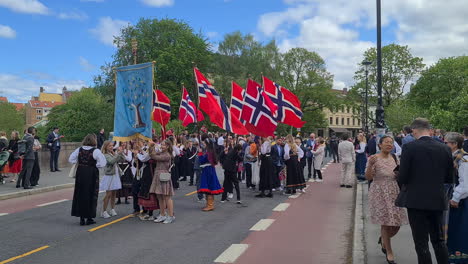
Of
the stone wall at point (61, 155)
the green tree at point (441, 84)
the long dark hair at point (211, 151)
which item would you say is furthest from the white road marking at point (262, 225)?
the green tree at point (441, 84)

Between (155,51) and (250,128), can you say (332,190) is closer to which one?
(250,128)

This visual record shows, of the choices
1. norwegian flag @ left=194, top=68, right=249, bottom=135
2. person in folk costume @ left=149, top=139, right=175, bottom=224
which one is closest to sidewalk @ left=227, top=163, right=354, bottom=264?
person in folk costume @ left=149, top=139, right=175, bottom=224

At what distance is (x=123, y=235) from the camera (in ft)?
24.0

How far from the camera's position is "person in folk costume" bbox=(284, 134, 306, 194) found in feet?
41.8

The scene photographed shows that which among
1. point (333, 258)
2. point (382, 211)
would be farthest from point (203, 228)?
point (382, 211)

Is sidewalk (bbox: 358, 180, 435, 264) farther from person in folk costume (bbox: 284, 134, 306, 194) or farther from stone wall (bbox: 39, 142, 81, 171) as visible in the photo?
stone wall (bbox: 39, 142, 81, 171)

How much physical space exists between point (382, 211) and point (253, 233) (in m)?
2.82

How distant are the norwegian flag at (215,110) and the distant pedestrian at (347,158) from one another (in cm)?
463

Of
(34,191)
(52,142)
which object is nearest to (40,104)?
(52,142)

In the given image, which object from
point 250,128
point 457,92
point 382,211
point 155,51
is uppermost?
point 155,51

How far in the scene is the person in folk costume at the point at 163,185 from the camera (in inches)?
334

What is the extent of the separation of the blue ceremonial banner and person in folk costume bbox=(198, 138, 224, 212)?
5.33 feet

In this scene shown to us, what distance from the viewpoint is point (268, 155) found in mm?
12062

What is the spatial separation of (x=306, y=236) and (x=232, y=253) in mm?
1746
